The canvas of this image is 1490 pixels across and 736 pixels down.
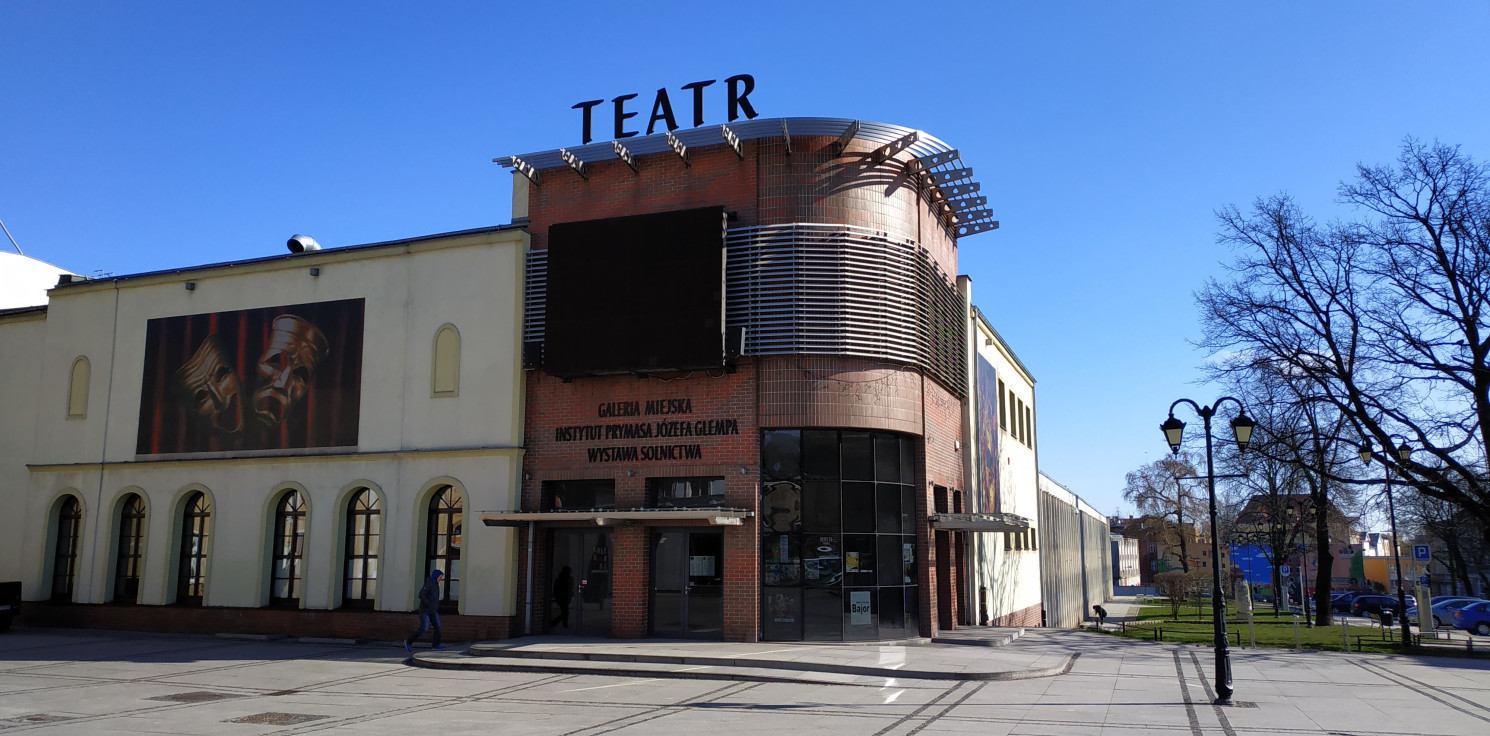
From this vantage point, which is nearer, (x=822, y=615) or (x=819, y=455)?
(x=822, y=615)

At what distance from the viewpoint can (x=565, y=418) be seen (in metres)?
22.4

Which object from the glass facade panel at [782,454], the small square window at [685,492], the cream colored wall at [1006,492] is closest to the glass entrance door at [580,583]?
the small square window at [685,492]

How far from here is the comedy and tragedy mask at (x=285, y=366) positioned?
981 inches

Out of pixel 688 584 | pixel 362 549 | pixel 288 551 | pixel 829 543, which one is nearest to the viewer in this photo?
pixel 829 543

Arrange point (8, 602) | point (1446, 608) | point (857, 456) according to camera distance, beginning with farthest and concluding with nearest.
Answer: point (1446, 608) < point (8, 602) < point (857, 456)

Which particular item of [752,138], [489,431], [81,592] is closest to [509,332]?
[489,431]

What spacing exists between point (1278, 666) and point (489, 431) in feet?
56.6

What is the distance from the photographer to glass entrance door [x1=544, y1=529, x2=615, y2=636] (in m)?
21.5

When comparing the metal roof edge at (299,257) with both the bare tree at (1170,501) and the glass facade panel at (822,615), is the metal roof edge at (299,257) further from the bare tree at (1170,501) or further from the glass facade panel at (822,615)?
the bare tree at (1170,501)

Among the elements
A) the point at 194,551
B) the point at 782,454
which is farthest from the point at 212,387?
the point at 782,454

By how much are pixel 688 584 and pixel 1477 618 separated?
1438 inches

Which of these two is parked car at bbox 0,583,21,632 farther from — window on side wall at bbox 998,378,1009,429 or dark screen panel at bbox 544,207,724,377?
window on side wall at bbox 998,378,1009,429

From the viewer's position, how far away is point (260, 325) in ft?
83.9

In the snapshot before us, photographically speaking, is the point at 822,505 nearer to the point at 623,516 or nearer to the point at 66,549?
the point at 623,516
